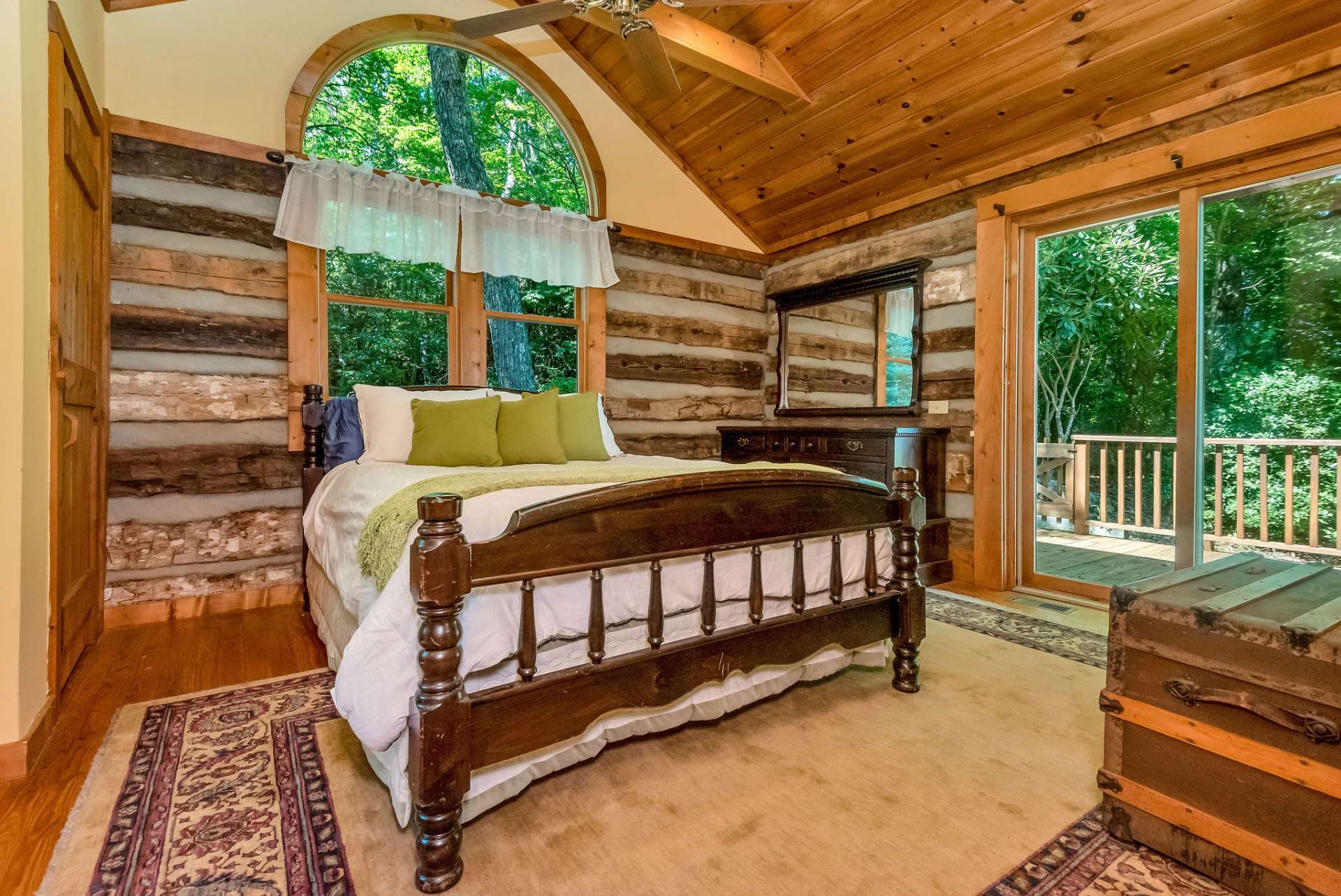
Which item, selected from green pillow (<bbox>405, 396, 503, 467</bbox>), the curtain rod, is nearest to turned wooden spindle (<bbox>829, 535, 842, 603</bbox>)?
green pillow (<bbox>405, 396, 503, 467</bbox>)

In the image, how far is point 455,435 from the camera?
105 inches

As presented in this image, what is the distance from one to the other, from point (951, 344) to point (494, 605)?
3.25m

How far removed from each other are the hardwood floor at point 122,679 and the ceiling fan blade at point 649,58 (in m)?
2.62

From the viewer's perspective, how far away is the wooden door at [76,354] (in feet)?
5.94

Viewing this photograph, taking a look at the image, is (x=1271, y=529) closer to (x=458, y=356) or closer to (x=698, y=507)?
(x=698, y=507)

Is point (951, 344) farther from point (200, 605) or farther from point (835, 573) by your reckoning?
point (200, 605)

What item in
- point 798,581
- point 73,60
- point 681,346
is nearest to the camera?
point 798,581

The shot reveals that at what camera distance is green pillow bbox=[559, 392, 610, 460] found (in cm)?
306

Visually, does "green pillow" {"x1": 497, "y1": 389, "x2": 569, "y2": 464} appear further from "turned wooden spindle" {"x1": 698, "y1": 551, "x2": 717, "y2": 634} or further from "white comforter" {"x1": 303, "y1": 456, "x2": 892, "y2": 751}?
"turned wooden spindle" {"x1": 698, "y1": 551, "x2": 717, "y2": 634}

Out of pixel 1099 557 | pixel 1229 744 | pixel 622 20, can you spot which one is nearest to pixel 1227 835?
pixel 1229 744

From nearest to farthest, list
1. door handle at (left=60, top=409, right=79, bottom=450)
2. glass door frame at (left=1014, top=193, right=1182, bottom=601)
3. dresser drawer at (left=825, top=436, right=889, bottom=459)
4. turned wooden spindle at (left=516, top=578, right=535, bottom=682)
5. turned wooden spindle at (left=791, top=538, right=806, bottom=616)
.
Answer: turned wooden spindle at (left=516, top=578, right=535, bottom=682) → turned wooden spindle at (left=791, top=538, right=806, bottom=616) → door handle at (left=60, top=409, right=79, bottom=450) → glass door frame at (left=1014, top=193, right=1182, bottom=601) → dresser drawer at (left=825, top=436, right=889, bottom=459)

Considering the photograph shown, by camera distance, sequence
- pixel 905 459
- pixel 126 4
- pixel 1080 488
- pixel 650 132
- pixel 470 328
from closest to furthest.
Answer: pixel 126 4 < pixel 905 459 < pixel 470 328 < pixel 1080 488 < pixel 650 132

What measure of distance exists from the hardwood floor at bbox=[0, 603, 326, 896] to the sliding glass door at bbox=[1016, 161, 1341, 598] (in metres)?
3.68

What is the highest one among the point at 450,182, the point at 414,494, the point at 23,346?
the point at 450,182
